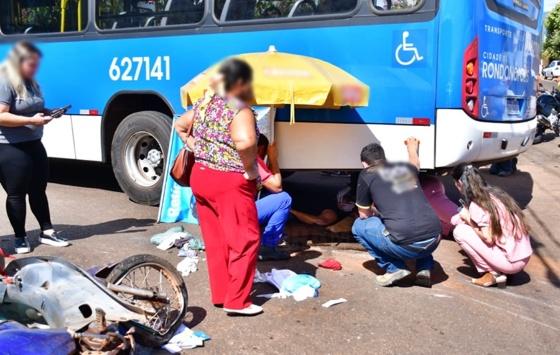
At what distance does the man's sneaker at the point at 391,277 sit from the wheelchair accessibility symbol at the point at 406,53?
1.71 metres

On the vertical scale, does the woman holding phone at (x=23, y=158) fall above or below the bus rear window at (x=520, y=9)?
below

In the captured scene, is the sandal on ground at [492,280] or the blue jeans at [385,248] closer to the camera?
the blue jeans at [385,248]

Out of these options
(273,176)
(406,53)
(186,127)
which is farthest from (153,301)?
(406,53)

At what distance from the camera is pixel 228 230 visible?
376cm

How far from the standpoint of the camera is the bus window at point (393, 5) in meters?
4.96

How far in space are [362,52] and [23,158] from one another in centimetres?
284

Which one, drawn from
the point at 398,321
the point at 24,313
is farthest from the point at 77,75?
the point at 398,321

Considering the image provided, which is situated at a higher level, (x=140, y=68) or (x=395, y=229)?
(x=140, y=68)

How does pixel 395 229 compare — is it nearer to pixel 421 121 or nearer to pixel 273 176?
pixel 273 176

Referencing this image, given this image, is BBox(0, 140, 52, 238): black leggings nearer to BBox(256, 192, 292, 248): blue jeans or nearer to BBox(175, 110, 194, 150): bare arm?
BBox(175, 110, 194, 150): bare arm

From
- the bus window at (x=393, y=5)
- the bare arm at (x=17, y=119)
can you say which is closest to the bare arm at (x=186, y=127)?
the bare arm at (x=17, y=119)

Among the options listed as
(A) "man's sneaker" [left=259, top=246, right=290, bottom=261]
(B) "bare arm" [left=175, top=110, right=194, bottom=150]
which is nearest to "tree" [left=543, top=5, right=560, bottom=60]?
(A) "man's sneaker" [left=259, top=246, right=290, bottom=261]

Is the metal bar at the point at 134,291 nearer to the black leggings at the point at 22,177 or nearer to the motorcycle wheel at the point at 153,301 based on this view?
the motorcycle wheel at the point at 153,301

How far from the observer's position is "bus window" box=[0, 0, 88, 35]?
391cm
